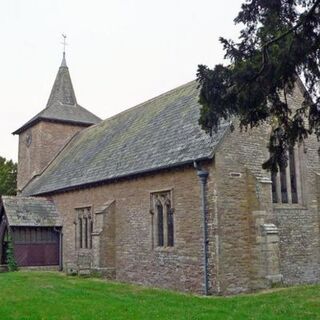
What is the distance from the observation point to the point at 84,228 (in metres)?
25.6

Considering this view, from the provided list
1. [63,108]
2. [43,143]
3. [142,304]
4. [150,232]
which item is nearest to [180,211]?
[150,232]

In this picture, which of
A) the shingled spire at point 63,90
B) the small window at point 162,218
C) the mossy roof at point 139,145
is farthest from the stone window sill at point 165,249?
the shingled spire at point 63,90

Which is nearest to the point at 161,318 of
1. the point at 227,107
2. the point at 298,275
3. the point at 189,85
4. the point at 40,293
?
the point at 227,107

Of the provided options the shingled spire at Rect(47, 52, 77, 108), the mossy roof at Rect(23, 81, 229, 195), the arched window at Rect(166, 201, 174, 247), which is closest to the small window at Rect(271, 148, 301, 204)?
the mossy roof at Rect(23, 81, 229, 195)

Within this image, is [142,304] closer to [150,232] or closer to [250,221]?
[250,221]

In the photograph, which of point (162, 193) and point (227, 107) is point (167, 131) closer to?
point (162, 193)

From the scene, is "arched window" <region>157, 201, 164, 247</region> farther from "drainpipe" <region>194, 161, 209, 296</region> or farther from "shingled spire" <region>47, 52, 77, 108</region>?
"shingled spire" <region>47, 52, 77, 108</region>

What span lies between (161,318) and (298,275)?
8.50 m

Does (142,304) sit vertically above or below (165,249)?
below

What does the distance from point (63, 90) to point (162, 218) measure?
23274 millimetres

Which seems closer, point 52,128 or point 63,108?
point 52,128

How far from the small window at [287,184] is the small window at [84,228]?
10.5 metres

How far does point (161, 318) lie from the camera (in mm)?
11219

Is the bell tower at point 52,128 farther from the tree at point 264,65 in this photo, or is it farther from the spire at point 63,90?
the tree at point 264,65
